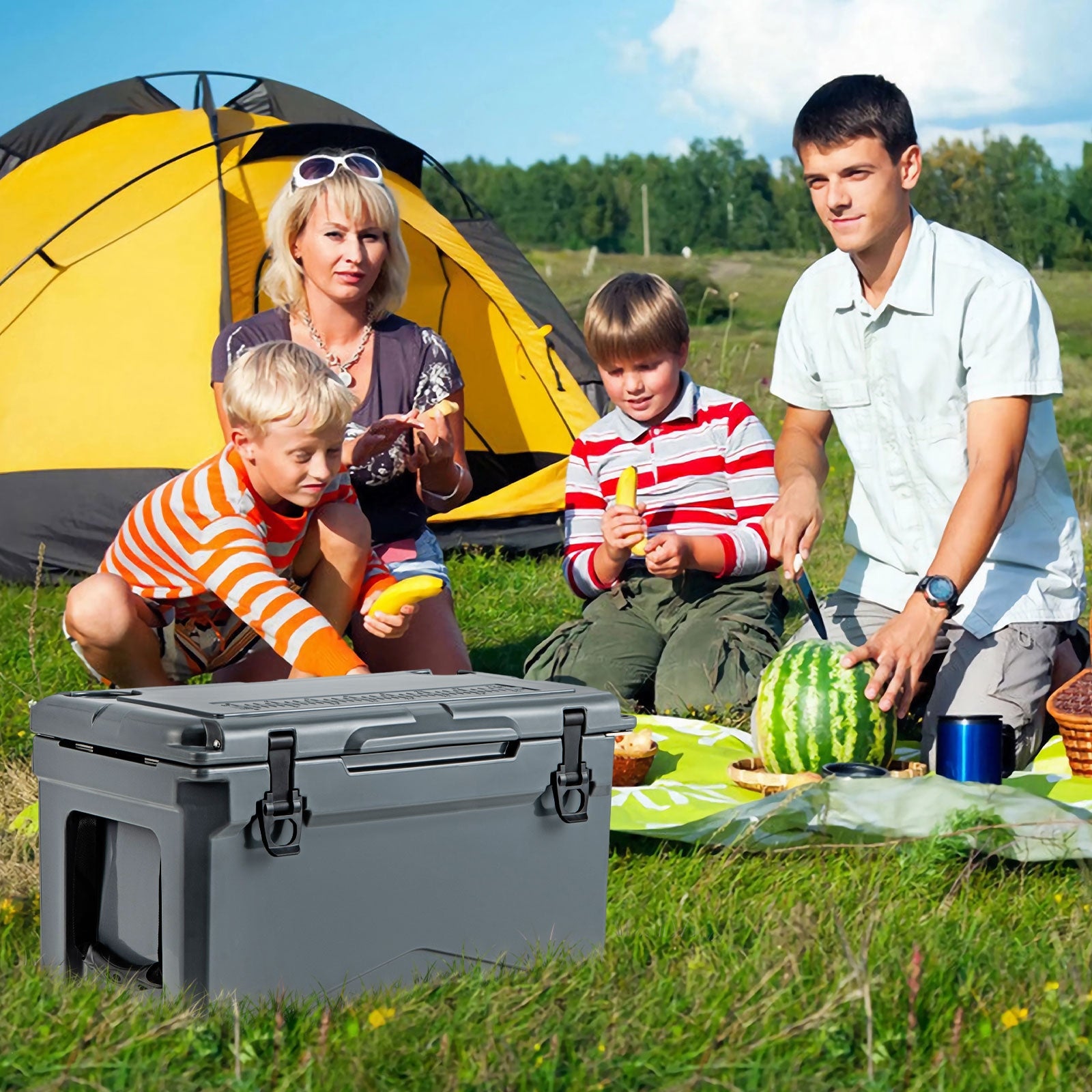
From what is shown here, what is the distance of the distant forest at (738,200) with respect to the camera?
3147cm

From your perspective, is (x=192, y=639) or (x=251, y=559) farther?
(x=192, y=639)

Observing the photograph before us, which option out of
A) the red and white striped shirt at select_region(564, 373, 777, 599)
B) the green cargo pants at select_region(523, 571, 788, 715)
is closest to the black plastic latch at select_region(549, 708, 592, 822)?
the green cargo pants at select_region(523, 571, 788, 715)

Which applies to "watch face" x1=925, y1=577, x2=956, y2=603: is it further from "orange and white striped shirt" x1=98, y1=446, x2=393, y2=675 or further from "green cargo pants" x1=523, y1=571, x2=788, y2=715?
"orange and white striped shirt" x1=98, y1=446, x2=393, y2=675

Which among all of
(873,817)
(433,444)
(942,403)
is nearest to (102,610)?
(433,444)

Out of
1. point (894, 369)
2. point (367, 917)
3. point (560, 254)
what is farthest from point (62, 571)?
point (560, 254)

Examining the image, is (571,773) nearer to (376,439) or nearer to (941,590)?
(941,590)

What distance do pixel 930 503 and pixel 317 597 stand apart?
1666mm

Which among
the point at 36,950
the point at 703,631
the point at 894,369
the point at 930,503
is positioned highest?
the point at 894,369

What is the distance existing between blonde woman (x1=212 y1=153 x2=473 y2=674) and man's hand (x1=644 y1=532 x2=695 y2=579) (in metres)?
0.57

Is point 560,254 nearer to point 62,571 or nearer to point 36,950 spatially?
point 62,571

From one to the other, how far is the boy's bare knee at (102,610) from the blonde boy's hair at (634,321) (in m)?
1.62

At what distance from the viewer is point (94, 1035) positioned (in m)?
1.89

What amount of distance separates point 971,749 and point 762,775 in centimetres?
47

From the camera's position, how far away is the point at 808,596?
351 centimetres
